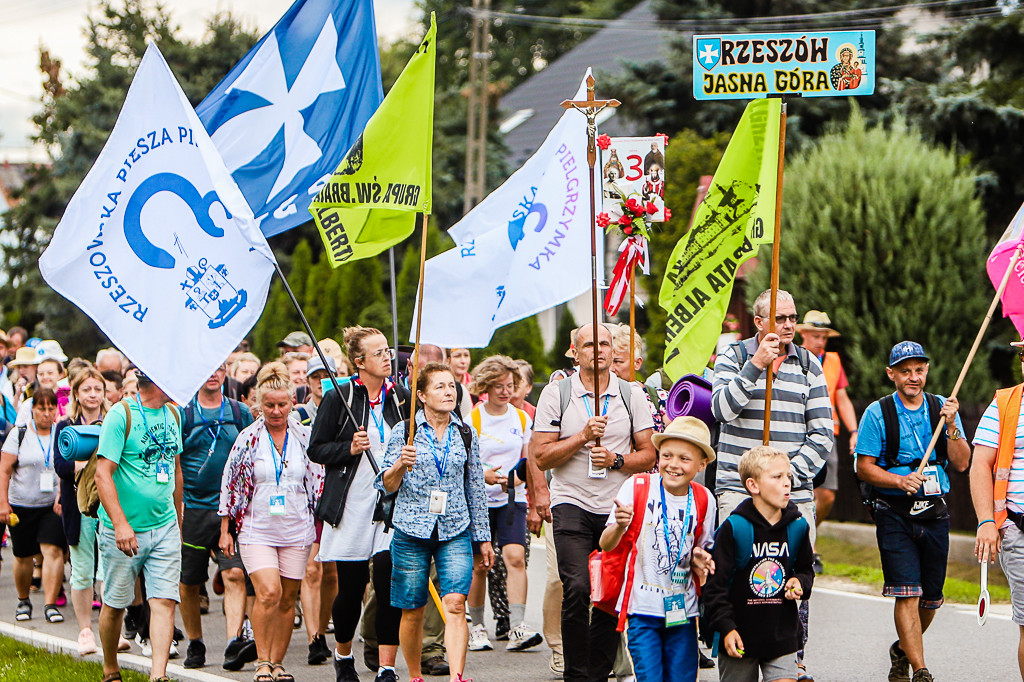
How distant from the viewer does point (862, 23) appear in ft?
83.1

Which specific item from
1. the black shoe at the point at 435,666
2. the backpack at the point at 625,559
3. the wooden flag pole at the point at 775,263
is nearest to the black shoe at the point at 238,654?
the black shoe at the point at 435,666

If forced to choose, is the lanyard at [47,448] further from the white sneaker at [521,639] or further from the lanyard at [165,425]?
the white sneaker at [521,639]

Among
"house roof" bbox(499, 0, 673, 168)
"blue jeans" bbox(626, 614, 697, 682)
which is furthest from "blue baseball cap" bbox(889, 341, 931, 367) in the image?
"house roof" bbox(499, 0, 673, 168)

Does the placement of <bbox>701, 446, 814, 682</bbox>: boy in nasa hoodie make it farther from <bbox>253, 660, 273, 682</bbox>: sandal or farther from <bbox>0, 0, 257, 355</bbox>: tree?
<bbox>0, 0, 257, 355</bbox>: tree

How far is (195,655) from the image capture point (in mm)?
8344

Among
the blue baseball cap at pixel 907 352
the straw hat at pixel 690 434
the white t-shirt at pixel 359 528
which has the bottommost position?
the white t-shirt at pixel 359 528

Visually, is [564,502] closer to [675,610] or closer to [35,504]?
[675,610]

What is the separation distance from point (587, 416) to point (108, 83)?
27.4m

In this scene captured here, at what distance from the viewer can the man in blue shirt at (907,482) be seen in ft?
23.7

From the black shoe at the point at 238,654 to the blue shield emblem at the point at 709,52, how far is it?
434 centimetres

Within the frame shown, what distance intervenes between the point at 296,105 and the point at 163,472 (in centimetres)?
237

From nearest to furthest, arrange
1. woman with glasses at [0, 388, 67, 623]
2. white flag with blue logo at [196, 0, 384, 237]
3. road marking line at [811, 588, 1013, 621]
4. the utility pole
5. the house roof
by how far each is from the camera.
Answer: white flag with blue logo at [196, 0, 384, 237] < road marking line at [811, 588, 1013, 621] < woman with glasses at [0, 388, 67, 623] < the utility pole < the house roof

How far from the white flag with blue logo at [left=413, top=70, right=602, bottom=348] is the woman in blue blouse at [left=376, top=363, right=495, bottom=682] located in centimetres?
117

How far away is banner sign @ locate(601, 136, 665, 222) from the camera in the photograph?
8766 millimetres
